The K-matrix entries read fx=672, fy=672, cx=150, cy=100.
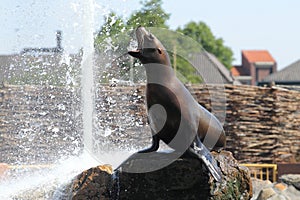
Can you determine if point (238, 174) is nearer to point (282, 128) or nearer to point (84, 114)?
point (84, 114)

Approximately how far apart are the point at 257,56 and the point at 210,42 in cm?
2097

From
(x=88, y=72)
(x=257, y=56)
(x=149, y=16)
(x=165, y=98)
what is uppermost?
(x=257, y=56)

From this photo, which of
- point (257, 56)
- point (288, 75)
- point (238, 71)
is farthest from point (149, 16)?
point (257, 56)

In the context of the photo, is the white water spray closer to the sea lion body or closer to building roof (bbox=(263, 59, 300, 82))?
the sea lion body

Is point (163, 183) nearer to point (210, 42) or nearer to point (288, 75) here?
point (288, 75)

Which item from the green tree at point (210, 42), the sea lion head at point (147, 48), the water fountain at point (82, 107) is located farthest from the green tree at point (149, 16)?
the green tree at point (210, 42)

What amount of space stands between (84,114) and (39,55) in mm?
1236

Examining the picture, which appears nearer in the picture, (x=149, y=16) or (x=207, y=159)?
(x=207, y=159)

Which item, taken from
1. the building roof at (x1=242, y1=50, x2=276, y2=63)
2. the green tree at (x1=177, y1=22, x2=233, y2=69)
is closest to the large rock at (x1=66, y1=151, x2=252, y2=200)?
the green tree at (x1=177, y1=22, x2=233, y2=69)

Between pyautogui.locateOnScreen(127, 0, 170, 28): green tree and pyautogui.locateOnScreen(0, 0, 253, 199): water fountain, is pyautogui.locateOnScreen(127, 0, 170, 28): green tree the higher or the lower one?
the higher one

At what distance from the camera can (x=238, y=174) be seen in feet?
20.5

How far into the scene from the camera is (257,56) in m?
85.3

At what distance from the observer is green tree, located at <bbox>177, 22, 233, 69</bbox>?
208ft

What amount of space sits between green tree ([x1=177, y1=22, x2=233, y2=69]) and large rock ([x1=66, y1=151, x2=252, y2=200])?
5432 centimetres
